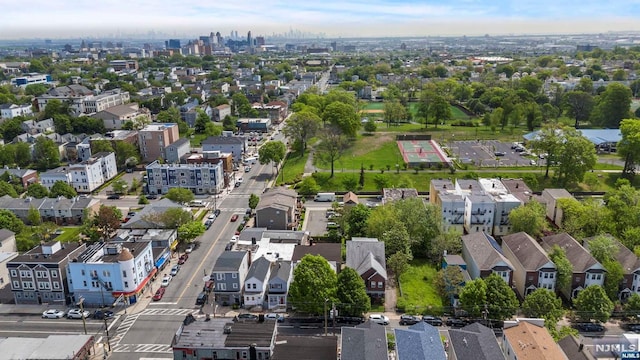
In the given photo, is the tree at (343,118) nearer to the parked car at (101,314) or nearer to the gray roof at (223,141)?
the gray roof at (223,141)

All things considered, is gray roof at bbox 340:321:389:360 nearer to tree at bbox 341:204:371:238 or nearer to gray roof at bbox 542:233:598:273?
tree at bbox 341:204:371:238

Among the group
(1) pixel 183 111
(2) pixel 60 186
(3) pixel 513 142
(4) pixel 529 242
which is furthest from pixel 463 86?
(2) pixel 60 186

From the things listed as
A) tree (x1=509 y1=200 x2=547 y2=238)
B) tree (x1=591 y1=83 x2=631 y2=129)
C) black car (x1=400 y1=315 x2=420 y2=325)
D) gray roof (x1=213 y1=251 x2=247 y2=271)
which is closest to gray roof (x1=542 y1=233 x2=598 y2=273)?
tree (x1=509 y1=200 x2=547 y2=238)

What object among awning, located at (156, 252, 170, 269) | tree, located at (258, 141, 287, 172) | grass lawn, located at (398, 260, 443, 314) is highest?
tree, located at (258, 141, 287, 172)

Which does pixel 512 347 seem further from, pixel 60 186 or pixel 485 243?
pixel 60 186

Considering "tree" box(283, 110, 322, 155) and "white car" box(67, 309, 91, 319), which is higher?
"tree" box(283, 110, 322, 155)
